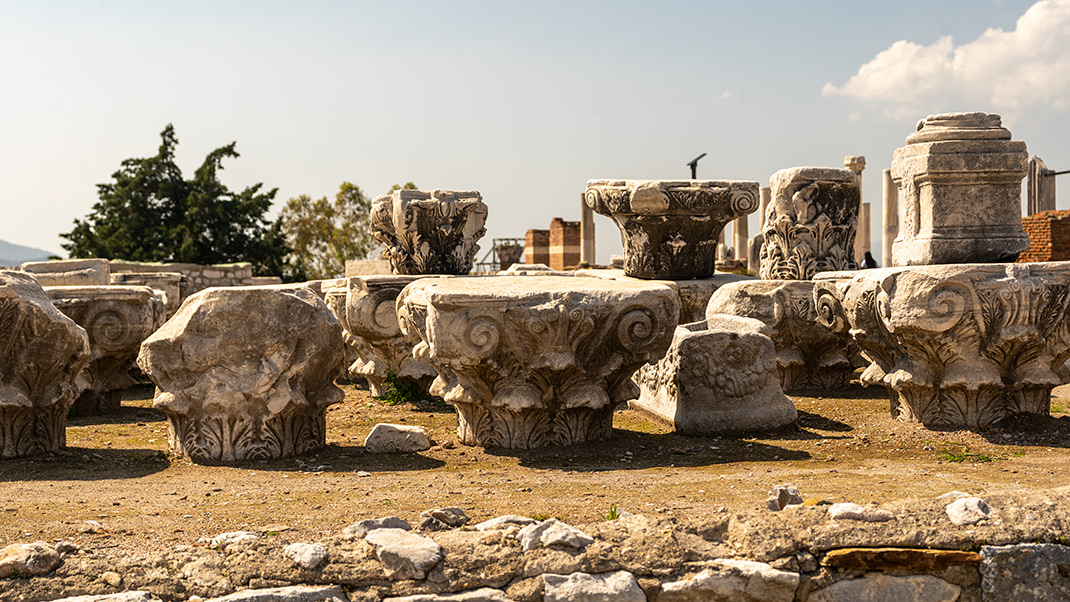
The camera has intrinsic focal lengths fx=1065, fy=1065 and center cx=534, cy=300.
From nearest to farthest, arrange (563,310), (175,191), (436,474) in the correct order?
(436,474) < (563,310) < (175,191)

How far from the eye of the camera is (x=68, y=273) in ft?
36.0

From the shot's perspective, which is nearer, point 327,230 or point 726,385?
point 726,385

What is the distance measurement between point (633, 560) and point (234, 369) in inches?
111

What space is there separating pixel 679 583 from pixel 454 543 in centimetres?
84

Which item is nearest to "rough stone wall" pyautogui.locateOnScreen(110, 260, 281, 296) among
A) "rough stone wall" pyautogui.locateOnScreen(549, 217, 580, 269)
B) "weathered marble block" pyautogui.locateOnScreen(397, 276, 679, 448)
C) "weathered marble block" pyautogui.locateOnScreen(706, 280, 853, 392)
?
"rough stone wall" pyautogui.locateOnScreen(549, 217, 580, 269)

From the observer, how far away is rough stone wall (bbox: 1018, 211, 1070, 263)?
53.1 feet

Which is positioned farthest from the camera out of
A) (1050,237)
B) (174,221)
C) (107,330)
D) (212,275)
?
(174,221)

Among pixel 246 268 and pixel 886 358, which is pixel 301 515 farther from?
pixel 246 268

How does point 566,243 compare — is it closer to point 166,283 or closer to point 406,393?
point 166,283

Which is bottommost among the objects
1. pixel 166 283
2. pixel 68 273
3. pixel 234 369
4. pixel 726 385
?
pixel 726 385

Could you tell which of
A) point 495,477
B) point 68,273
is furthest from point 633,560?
point 68,273

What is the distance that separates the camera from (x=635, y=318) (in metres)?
6.02

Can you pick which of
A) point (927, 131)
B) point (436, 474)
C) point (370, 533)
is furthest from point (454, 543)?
point (927, 131)

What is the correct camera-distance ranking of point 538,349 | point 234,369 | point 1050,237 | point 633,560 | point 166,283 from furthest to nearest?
point 1050,237, point 166,283, point 538,349, point 234,369, point 633,560
